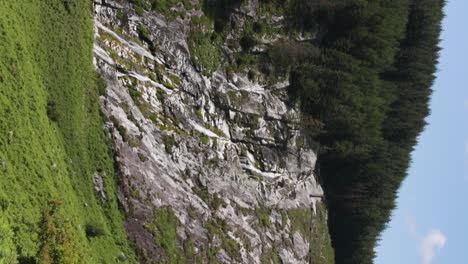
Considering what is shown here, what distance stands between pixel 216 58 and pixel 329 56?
2038 centimetres

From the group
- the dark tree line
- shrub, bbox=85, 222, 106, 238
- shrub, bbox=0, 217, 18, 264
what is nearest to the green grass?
shrub, bbox=85, 222, 106, 238

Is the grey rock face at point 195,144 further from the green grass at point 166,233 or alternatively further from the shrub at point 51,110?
the shrub at point 51,110

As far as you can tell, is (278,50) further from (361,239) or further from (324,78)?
(361,239)

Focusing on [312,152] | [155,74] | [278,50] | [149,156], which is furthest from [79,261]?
[312,152]

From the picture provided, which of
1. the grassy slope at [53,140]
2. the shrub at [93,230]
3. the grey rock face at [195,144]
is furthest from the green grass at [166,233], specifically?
the shrub at [93,230]

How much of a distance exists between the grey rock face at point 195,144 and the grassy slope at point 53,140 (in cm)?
227

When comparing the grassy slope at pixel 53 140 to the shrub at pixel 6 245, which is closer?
the shrub at pixel 6 245

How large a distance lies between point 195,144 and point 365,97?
34.1 meters

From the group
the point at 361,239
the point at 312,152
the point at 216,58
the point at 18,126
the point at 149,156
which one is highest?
the point at 18,126

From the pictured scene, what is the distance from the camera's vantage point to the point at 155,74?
53656mm

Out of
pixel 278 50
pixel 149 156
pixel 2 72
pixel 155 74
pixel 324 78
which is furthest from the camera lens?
pixel 324 78

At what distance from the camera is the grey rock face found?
47.5m

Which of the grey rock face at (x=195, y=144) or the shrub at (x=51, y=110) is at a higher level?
the shrub at (x=51, y=110)

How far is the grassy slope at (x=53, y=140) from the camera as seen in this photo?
89.3ft
